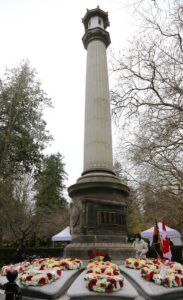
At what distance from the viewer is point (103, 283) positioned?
19.1 feet

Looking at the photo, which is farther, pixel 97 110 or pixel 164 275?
pixel 97 110

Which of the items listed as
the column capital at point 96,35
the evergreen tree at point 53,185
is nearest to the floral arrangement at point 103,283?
the column capital at point 96,35

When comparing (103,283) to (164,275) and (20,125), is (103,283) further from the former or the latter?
(20,125)

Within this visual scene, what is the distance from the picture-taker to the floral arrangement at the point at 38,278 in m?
6.49

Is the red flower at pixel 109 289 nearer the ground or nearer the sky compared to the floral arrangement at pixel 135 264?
nearer the ground

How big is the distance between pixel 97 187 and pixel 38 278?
4.60m

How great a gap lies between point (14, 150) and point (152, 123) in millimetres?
14277

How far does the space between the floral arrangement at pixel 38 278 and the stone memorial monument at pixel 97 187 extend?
3122mm

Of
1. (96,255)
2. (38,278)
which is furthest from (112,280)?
(96,255)

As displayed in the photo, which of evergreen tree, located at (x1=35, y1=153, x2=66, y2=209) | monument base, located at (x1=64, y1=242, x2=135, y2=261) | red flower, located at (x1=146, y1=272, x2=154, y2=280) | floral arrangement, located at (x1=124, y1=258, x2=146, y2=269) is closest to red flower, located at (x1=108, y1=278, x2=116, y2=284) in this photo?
red flower, located at (x1=146, y1=272, x2=154, y2=280)

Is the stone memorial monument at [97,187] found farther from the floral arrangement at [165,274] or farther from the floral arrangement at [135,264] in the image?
the floral arrangement at [165,274]

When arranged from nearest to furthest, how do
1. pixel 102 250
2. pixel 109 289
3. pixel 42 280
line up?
pixel 109 289, pixel 42 280, pixel 102 250

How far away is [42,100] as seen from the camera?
2469 cm

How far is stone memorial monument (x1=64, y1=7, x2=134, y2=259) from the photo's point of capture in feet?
33.0
